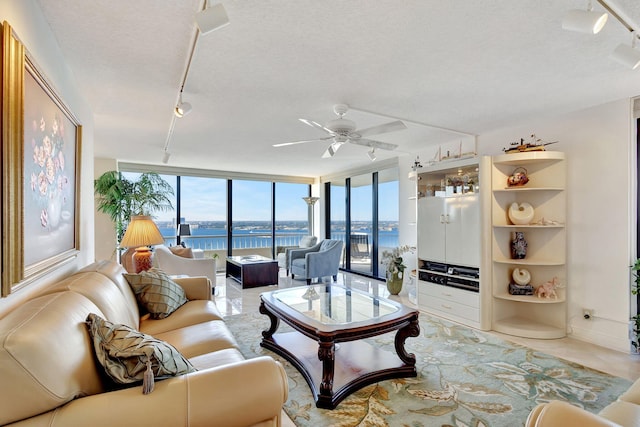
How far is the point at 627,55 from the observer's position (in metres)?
1.76

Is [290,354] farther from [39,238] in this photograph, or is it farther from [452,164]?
[452,164]

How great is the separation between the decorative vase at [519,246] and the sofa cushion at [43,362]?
4042mm

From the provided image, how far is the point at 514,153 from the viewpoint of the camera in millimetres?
3615

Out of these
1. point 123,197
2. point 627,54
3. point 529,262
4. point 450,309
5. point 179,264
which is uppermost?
point 627,54

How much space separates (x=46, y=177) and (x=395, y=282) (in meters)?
4.60

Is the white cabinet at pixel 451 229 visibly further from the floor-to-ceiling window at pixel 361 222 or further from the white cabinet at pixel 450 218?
the floor-to-ceiling window at pixel 361 222

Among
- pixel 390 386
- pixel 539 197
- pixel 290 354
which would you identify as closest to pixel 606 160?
pixel 539 197

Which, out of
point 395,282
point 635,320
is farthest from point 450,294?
point 635,320

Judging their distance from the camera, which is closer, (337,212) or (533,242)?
(533,242)

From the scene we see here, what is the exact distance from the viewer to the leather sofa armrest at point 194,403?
104 cm

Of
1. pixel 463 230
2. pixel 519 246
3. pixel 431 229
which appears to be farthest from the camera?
pixel 431 229

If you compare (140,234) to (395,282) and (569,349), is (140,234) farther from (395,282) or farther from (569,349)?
(569,349)

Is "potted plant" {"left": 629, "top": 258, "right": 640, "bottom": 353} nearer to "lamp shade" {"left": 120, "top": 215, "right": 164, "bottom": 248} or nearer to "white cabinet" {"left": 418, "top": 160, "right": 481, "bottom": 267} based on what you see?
"white cabinet" {"left": 418, "top": 160, "right": 481, "bottom": 267}

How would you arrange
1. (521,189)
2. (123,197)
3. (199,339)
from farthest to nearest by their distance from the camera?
(123,197) < (521,189) < (199,339)
